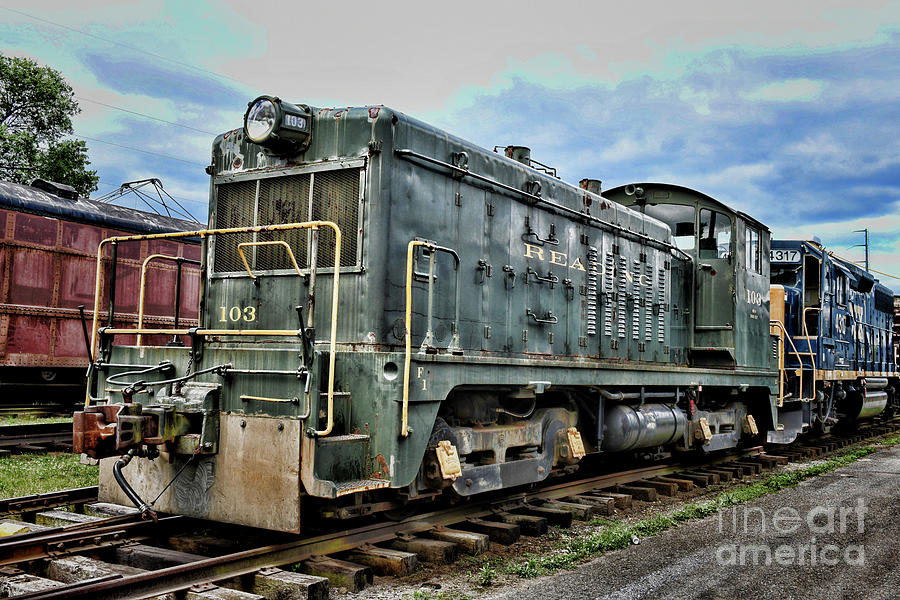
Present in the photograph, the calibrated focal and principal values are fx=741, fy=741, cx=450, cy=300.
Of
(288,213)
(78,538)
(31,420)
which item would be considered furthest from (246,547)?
(31,420)

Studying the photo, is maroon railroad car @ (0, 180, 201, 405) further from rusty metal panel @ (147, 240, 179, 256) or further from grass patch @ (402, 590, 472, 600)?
grass patch @ (402, 590, 472, 600)

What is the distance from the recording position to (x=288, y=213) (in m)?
6.05

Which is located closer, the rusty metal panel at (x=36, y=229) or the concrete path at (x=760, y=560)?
the concrete path at (x=760, y=560)

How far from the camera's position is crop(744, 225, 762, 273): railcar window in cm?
1050

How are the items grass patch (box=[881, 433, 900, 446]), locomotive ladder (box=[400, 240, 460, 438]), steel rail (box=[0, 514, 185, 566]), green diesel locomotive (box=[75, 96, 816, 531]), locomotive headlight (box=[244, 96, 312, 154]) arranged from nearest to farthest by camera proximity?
steel rail (box=[0, 514, 185, 566]) → green diesel locomotive (box=[75, 96, 816, 531]) → locomotive ladder (box=[400, 240, 460, 438]) → locomotive headlight (box=[244, 96, 312, 154]) → grass patch (box=[881, 433, 900, 446])

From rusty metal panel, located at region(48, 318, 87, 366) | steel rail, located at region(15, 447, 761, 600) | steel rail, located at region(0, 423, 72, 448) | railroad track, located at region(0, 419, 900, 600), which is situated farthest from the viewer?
rusty metal panel, located at region(48, 318, 87, 366)

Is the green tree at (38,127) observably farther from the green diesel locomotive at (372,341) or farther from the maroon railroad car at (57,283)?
the green diesel locomotive at (372,341)

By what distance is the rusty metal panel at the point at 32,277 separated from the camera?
1347 centimetres

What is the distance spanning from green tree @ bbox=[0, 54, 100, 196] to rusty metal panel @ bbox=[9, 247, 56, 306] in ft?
55.8

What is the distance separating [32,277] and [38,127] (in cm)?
2003

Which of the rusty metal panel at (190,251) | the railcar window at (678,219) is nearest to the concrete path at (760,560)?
the railcar window at (678,219)

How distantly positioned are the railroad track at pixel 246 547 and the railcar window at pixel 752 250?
15.3 ft

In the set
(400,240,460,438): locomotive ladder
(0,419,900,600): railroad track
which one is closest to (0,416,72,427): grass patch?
(0,419,900,600): railroad track

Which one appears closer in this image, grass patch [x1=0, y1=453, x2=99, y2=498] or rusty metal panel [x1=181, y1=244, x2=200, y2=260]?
grass patch [x1=0, y1=453, x2=99, y2=498]
